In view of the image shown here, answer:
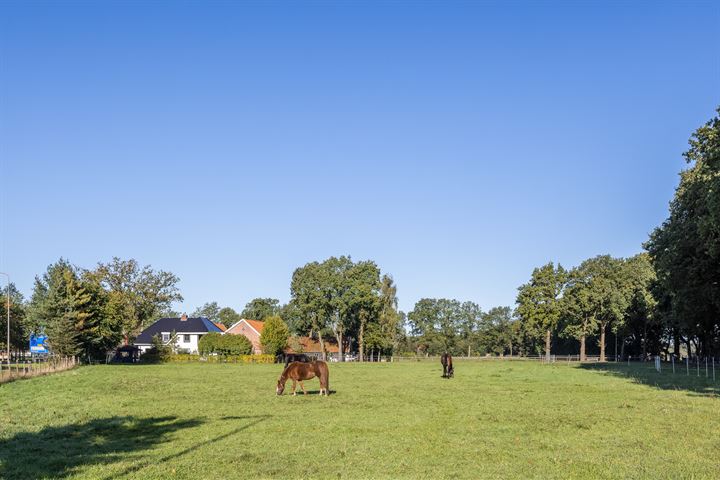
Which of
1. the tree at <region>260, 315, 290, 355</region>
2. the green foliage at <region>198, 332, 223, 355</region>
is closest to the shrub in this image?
the green foliage at <region>198, 332, 223, 355</region>

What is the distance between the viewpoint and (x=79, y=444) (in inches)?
587

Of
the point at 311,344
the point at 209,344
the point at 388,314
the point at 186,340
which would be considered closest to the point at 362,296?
the point at 388,314

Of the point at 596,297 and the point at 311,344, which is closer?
the point at 596,297

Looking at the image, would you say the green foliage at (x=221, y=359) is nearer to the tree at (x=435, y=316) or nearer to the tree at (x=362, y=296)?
the tree at (x=362, y=296)

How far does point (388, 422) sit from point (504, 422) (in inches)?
133

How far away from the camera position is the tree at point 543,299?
99250mm

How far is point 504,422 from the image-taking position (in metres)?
18.1

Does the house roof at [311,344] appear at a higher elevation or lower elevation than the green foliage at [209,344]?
lower

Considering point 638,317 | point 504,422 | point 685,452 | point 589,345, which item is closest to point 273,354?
point 638,317

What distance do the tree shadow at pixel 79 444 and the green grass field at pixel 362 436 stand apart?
0.12 ft

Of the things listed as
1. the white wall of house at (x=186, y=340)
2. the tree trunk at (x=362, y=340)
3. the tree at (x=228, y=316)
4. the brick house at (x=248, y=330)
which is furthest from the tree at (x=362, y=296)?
the tree at (x=228, y=316)

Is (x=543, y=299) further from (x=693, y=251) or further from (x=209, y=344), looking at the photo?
(x=693, y=251)

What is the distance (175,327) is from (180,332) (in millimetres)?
2417

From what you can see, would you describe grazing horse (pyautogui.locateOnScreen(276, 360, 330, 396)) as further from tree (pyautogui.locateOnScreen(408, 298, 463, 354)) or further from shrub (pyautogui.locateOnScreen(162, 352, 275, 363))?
tree (pyautogui.locateOnScreen(408, 298, 463, 354))
